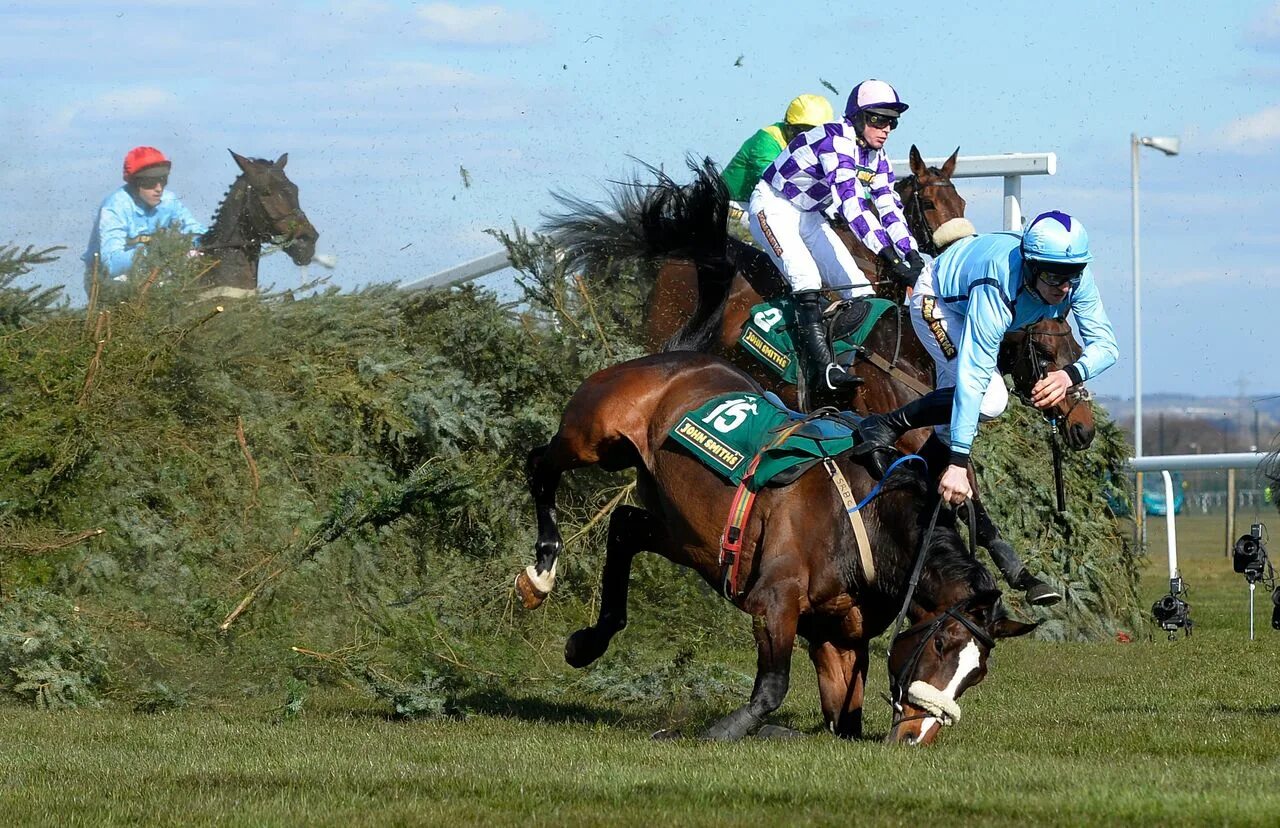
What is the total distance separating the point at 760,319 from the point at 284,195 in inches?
221

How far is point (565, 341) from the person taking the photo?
10602 millimetres

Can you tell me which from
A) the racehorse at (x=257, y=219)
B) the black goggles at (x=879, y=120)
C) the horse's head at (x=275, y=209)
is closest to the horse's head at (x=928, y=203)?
the black goggles at (x=879, y=120)

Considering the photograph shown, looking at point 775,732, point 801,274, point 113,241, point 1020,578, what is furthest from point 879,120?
point 113,241

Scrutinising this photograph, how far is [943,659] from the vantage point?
242 inches

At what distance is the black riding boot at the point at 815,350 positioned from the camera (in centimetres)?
845

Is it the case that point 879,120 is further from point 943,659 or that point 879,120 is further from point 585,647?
point 943,659

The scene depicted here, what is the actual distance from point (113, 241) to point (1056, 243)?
742 centimetres

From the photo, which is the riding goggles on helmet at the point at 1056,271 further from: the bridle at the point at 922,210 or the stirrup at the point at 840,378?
the bridle at the point at 922,210

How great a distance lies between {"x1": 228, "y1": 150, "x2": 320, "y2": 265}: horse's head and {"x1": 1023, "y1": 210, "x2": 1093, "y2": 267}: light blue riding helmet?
708 centimetres

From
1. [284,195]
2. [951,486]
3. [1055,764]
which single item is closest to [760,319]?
[951,486]

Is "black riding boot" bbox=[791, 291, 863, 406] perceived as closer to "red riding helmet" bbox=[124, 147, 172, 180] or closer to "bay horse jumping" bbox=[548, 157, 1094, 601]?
"bay horse jumping" bbox=[548, 157, 1094, 601]

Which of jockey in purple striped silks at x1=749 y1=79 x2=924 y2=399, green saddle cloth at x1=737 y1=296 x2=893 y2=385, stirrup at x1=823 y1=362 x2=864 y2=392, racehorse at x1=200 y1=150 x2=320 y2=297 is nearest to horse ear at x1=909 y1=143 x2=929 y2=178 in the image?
jockey in purple striped silks at x1=749 y1=79 x2=924 y2=399

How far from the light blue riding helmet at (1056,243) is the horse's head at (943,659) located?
1.36 m

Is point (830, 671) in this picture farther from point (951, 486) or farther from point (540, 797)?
point (540, 797)
